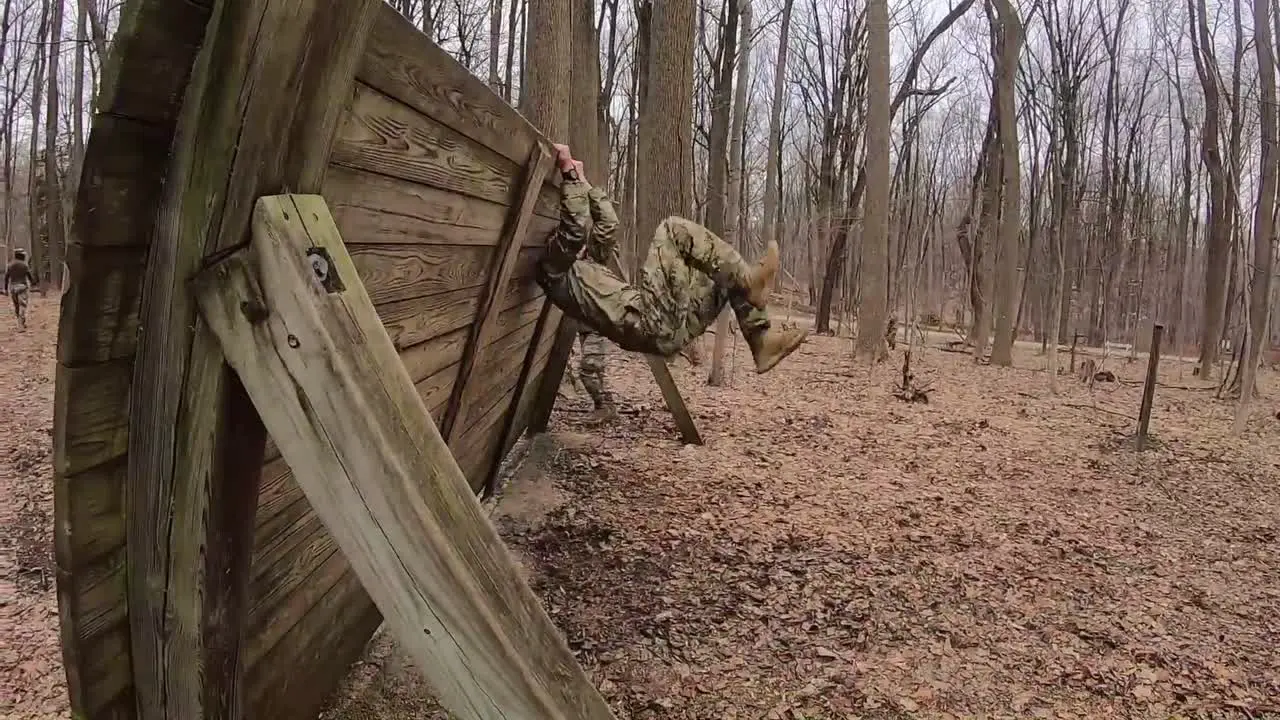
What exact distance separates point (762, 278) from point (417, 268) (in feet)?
8.07

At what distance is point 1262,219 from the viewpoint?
11969 mm

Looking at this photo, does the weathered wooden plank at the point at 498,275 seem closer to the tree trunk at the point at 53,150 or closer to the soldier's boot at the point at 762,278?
the soldier's boot at the point at 762,278

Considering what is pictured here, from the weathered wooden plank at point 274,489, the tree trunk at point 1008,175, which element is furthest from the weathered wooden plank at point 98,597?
the tree trunk at point 1008,175

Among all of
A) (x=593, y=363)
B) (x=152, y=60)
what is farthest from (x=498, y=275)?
(x=593, y=363)

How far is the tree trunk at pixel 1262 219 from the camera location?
8320mm

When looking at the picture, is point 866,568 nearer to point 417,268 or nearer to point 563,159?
point 563,159

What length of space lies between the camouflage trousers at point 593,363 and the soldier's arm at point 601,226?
2.99 m

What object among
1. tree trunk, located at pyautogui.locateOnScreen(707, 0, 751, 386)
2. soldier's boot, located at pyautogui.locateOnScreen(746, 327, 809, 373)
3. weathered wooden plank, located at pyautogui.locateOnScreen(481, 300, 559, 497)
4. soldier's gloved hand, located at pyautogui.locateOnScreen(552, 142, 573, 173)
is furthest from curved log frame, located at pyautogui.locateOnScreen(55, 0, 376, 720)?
tree trunk, located at pyautogui.locateOnScreen(707, 0, 751, 386)

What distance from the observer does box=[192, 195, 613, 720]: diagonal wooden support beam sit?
1.32 metres

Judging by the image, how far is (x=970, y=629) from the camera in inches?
150

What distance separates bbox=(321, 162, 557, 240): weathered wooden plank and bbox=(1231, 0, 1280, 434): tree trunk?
9.01 meters

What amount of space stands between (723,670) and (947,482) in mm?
3599

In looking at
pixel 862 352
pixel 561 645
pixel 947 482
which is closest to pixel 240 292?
pixel 561 645

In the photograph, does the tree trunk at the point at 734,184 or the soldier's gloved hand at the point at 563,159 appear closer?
the soldier's gloved hand at the point at 563,159
